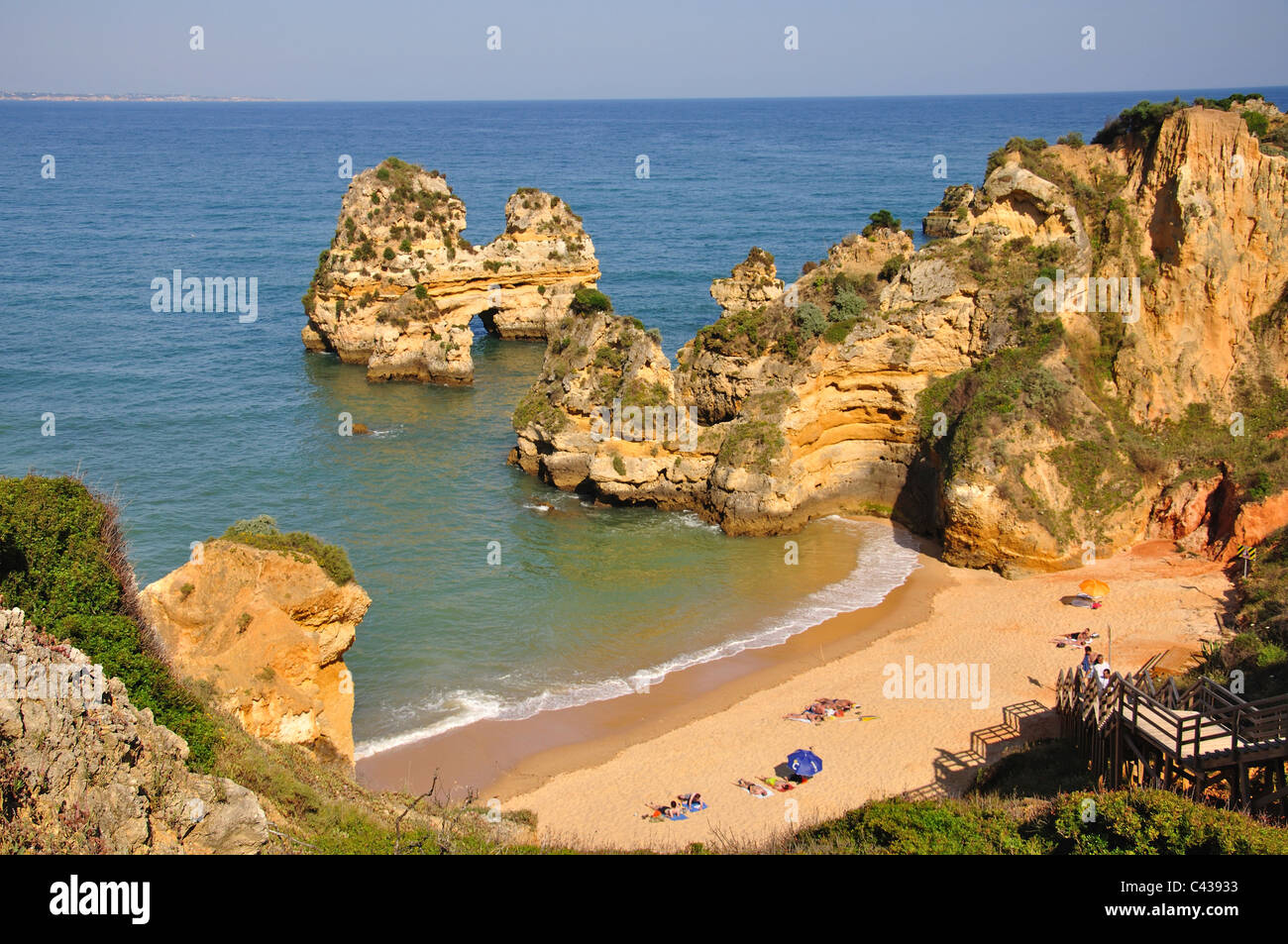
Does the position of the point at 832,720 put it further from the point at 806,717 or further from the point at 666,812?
the point at 666,812

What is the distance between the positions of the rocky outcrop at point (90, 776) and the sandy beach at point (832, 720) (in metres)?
9.04

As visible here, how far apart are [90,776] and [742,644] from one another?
20.5m

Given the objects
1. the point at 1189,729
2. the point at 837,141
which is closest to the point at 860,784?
the point at 1189,729

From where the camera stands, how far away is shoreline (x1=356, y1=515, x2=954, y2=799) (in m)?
22.6

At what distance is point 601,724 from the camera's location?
2473 cm

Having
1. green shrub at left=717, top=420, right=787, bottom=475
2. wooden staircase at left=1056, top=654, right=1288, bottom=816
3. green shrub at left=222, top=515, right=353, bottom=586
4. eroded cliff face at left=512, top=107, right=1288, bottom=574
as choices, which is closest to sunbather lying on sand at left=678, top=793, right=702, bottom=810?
wooden staircase at left=1056, top=654, right=1288, bottom=816

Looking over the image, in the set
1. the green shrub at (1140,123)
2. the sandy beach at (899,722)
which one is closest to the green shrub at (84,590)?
the sandy beach at (899,722)

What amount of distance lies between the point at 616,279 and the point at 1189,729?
200 ft

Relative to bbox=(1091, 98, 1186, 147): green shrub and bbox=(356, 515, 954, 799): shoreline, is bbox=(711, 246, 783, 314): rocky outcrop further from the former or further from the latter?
bbox=(356, 515, 954, 799): shoreline

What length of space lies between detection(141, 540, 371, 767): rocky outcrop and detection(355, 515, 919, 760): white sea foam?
4613 mm

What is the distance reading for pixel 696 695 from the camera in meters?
26.0

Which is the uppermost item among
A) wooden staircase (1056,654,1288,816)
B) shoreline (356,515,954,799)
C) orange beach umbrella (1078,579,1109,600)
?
wooden staircase (1056,654,1288,816)

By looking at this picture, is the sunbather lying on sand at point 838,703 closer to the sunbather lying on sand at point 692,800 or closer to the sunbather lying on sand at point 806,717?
the sunbather lying on sand at point 806,717

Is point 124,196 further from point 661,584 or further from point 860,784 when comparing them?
point 860,784
